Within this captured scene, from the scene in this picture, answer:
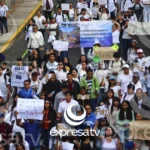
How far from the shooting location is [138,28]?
66.3 ft

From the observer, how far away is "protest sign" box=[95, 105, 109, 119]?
564 inches

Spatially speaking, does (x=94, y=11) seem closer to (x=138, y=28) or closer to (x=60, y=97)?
(x=138, y=28)

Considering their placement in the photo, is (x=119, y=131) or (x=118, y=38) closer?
(x=119, y=131)

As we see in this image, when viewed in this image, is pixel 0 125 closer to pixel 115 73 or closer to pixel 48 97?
pixel 48 97

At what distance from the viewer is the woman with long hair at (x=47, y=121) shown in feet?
46.2

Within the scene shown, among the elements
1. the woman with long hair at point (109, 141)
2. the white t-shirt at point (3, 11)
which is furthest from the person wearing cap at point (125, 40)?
the woman with long hair at point (109, 141)

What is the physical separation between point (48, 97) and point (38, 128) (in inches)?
57.5

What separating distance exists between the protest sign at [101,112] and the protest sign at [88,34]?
15.8 ft

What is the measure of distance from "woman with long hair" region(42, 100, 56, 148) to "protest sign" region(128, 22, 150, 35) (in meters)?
6.34

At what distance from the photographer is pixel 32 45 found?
19641mm

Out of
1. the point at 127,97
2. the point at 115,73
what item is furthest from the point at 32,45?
the point at 127,97

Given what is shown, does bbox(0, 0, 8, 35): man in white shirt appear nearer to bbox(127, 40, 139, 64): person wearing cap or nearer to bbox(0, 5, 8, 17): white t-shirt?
bbox(0, 5, 8, 17): white t-shirt

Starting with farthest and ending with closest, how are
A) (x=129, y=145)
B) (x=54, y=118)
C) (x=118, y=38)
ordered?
(x=118, y=38), (x=54, y=118), (x=129, y=145)

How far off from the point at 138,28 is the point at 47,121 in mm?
7030
